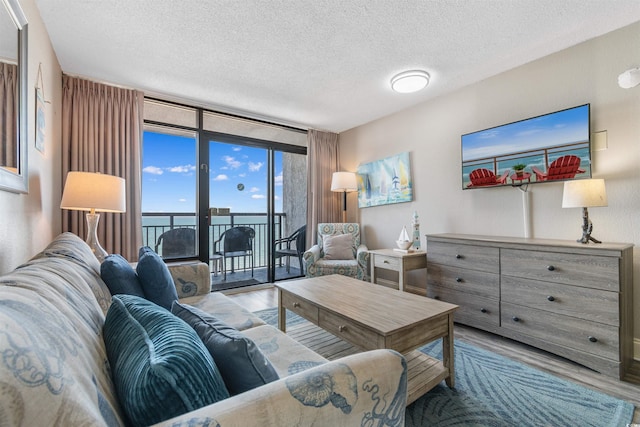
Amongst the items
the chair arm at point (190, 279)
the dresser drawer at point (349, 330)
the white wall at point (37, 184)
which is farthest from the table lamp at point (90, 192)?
the dresser drawer at point (349, 330)

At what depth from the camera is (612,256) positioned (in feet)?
5.79

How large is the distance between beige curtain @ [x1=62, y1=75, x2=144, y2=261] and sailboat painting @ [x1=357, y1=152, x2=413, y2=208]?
2853 mm

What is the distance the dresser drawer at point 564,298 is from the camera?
1.78 m

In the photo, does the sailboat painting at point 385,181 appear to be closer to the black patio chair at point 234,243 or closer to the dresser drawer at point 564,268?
the dresser drawer at point 564,268

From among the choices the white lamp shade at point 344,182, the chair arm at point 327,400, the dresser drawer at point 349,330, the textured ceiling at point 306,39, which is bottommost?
the dresser drawer at point 349,330

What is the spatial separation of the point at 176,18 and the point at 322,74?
129cm

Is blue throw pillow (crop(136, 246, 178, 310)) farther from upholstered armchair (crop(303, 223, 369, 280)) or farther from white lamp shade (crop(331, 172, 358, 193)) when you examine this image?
white lamp shade (crop(331, 172, 358, 193))

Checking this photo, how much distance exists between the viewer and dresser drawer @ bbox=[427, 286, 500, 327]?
2312 mm

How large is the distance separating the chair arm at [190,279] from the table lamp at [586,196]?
2.72 meters

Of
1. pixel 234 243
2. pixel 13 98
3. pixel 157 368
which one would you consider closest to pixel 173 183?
pixel 234 243

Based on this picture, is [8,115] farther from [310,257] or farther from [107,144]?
[310,257]

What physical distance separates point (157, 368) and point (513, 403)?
1.83 metres

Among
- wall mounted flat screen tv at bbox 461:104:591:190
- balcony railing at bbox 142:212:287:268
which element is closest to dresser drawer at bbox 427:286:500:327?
wall mounted flat screen tv at bbox 461:104:591:190

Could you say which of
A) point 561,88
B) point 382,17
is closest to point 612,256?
point 561,88
